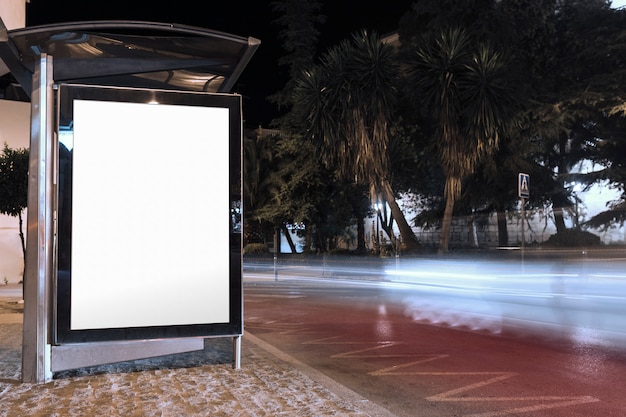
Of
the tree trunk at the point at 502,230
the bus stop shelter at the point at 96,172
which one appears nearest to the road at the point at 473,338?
the bus stop shelter at the point at 96,172

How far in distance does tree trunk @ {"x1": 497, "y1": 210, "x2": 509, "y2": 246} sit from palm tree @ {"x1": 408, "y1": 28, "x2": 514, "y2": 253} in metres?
5.09

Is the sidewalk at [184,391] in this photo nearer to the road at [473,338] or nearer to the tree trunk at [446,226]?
the road at [473,338]

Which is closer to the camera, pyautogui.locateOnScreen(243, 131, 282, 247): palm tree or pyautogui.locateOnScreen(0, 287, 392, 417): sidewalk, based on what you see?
pyautogui.locateOnScreen(0, 287, 392, 417): sidewalk

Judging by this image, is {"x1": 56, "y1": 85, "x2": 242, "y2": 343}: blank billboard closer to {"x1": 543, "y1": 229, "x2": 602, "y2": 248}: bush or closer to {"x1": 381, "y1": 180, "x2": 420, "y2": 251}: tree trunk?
{"x1": 543, "y1": 229, "x2": 602, "y2": 248}: bush

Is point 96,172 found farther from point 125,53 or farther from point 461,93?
point 461,93

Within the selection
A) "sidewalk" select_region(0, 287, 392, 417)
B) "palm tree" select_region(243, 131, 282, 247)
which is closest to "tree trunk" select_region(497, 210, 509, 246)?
"palm tree" select_region(243, 131, 282, 247)

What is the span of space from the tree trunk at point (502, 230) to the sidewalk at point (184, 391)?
72.3 ft

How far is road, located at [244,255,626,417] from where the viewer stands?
5562mm

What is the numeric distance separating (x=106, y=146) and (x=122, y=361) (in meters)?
2.15

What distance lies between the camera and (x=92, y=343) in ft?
17.7

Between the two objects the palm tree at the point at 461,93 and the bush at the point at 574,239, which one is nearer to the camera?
the palm tree at the point at 461,93

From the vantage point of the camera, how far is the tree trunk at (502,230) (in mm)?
27031

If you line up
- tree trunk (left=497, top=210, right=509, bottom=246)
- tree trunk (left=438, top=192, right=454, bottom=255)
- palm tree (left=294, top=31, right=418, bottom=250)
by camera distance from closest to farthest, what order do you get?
palm tree (left=294, top=31, right=418, bottom=250) < tree trunk (left=438, top=192, right=454, bottom=255) < tree trunk (left=497, top=210, right=509, bottom=246)

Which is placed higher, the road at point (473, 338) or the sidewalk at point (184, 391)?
the sidewalk at point (184, 391)
